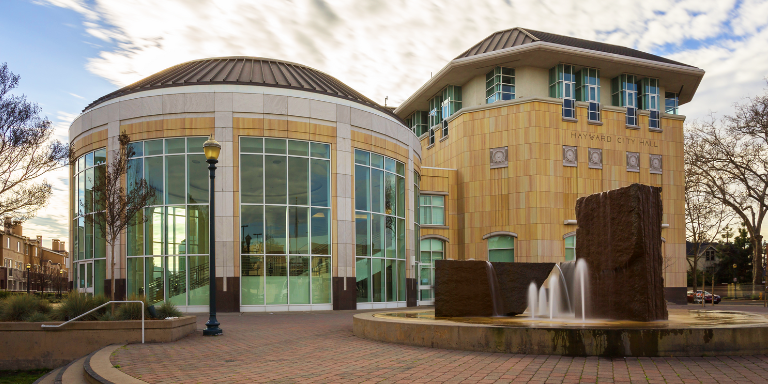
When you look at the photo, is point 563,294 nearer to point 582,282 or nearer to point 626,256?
point 582,282

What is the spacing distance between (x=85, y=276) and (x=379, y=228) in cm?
1363

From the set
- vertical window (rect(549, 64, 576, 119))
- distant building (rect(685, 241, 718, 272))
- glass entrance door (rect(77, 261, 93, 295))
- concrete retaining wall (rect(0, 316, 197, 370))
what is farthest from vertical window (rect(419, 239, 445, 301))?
distant building (rect(685, 241, 718, 272))

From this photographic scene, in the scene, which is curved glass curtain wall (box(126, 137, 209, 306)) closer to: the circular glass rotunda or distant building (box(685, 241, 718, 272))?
the circular glass rotunda

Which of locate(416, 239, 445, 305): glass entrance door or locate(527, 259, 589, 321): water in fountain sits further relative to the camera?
locate(416, 239, 445, 305): glass entrance door

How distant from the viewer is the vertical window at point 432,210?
40688 millimetres

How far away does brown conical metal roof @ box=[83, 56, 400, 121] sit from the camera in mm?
27070

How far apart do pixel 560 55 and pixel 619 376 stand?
114 feet

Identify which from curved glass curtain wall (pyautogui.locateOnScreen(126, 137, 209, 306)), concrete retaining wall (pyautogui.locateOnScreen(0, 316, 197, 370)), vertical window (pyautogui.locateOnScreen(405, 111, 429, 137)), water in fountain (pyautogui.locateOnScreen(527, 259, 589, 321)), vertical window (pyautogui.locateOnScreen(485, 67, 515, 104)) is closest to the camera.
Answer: concrete retaining wall (pyautogui.locateOnScreen(0, 316, 197, 370))

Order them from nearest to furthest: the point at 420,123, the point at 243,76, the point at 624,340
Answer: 1. the point at 624,340
2. the point at 243,76
3. the point at 420,123

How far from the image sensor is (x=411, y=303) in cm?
3177

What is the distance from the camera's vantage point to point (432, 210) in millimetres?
40938

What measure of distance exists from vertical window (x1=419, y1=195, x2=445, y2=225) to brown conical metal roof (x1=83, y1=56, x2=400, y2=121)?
10.8 m

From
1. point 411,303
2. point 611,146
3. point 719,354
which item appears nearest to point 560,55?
point 611,146

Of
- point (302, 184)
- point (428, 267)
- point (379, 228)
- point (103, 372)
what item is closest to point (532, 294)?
point (103, 372)
